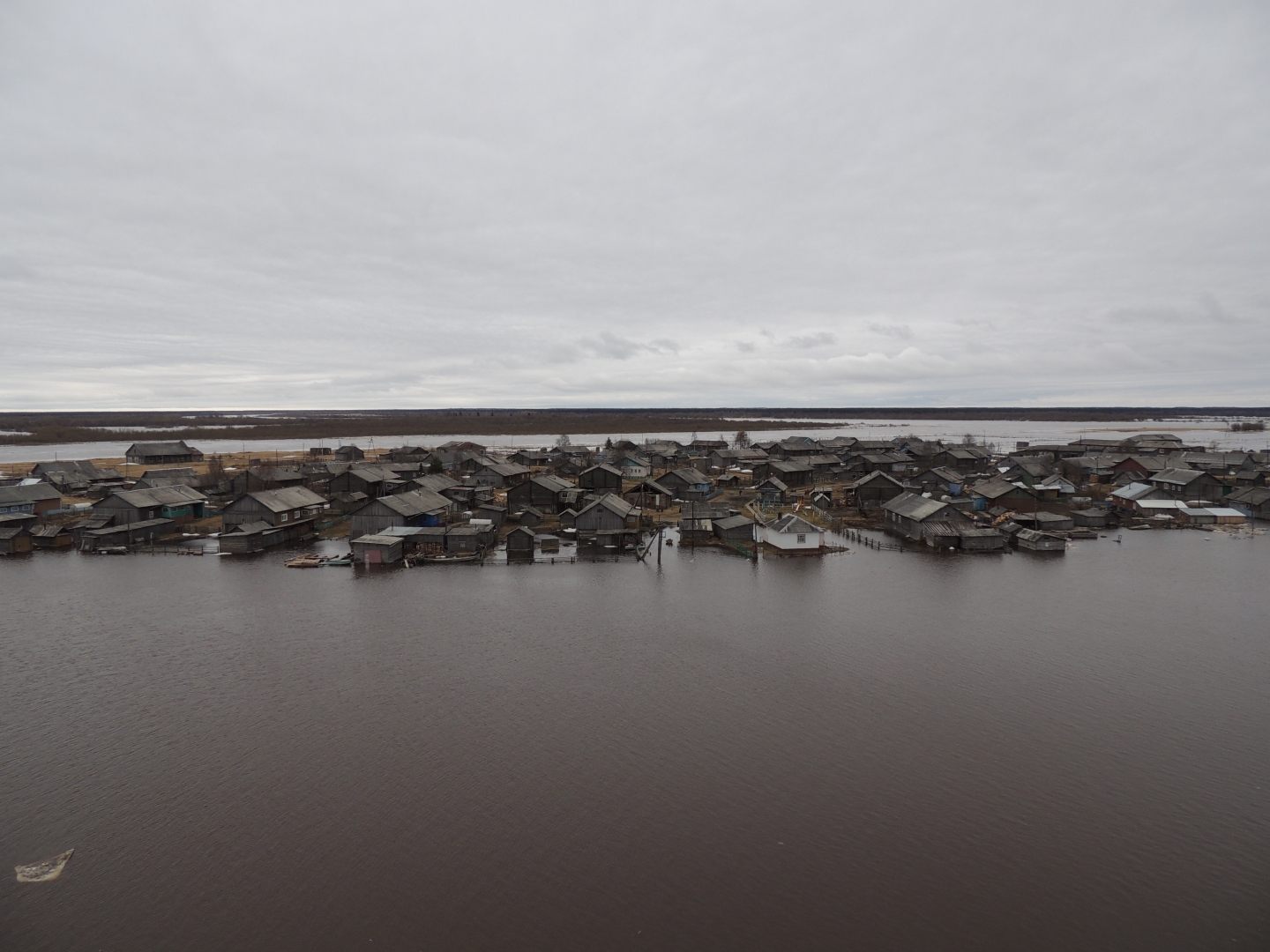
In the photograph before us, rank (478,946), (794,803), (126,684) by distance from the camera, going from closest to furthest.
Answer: (478,946)
(794,803)
(126,684)

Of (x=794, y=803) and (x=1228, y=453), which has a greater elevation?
(x=1228, y=453)

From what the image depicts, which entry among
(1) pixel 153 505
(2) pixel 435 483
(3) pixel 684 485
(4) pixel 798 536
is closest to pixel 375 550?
→ (2) pixel 435 483

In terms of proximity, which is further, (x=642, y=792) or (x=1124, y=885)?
(x=642, y=792)

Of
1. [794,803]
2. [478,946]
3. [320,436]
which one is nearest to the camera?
[478,946]

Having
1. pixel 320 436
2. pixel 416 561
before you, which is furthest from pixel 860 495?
pixel 320 436

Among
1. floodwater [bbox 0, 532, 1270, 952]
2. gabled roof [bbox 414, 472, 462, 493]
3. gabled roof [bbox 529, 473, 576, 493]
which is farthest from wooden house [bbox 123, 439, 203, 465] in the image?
floodwater [bbox 0, 532, 1270, 952]

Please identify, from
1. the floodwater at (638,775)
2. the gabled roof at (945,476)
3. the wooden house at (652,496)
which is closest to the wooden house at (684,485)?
the wooden house at (652,496)

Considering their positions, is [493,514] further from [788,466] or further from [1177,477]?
[1177,477]

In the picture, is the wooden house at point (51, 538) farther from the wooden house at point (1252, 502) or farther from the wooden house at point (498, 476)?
the wooden house at point (1252, 502)

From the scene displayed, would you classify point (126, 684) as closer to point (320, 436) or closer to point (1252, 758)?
point (1252, 758)
